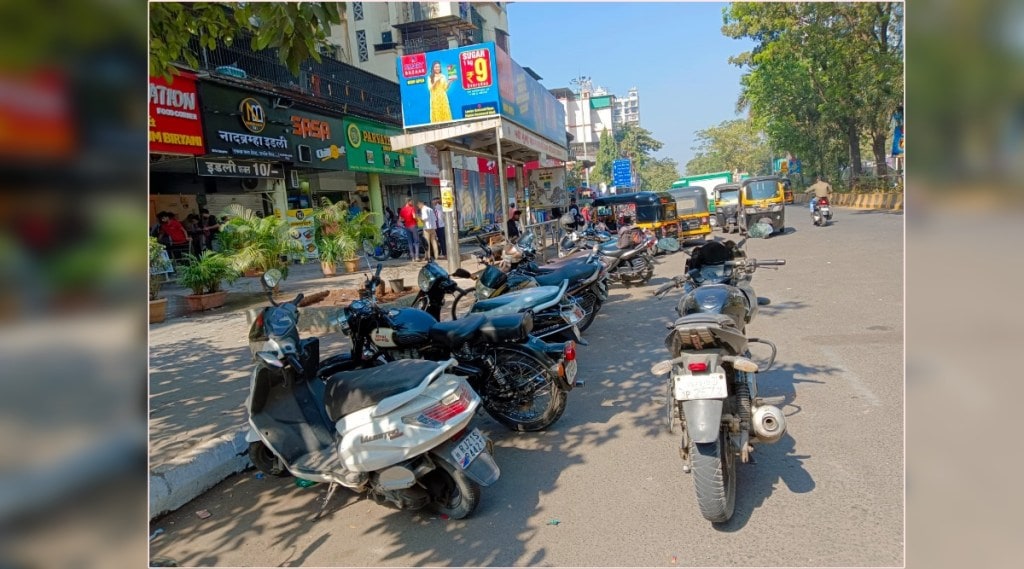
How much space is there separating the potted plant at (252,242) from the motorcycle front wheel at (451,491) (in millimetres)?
6676

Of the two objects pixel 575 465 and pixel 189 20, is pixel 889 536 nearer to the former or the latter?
pixel 575 465

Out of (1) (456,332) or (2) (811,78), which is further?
(2) (811,78)

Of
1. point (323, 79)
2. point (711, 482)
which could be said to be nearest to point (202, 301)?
point (711, 482)

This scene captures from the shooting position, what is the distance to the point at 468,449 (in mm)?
3066

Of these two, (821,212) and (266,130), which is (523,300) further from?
(821,212)

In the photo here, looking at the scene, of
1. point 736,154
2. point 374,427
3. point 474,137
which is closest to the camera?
point 374,427

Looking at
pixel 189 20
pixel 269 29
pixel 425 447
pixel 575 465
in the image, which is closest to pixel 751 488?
pixel 575 465

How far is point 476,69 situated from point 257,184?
7272 millimetres

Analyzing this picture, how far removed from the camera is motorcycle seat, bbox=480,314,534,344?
394 cm

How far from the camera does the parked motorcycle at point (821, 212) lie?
18.9 meters

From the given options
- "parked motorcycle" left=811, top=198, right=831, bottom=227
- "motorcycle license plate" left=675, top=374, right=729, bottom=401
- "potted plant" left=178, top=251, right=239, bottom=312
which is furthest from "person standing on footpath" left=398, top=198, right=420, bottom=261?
"parked motorcycle" left=811, top=198, right=831, bottom=227

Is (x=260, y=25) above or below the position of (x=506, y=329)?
above
